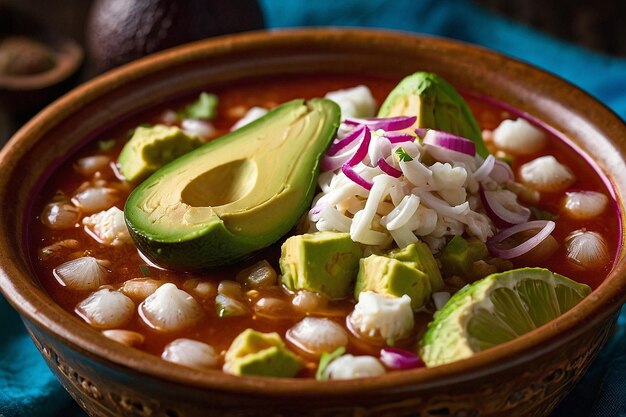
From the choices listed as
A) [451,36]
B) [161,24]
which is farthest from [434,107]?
[451,36]

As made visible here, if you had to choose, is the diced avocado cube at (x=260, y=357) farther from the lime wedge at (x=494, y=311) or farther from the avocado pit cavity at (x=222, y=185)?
the avocado pit cavity at (x=222, y=185)

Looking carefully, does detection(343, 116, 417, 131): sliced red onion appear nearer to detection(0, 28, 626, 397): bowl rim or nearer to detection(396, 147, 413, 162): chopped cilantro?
detection(396, 147, 413, 162): chopped cilantro

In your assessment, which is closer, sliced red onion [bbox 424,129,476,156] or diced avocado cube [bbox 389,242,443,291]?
diced avocado cube [bbox 389,242,443,291]

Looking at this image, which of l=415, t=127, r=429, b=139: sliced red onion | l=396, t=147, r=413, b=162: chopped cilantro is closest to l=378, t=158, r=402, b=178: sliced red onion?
l=396, t=147, r=413, b=162: chopped cilantro

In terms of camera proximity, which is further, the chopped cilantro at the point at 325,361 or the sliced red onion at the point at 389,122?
the sliced red onion at the point at 389,122

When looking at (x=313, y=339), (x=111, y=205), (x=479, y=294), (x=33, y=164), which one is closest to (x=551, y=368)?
(x=479, y=294)

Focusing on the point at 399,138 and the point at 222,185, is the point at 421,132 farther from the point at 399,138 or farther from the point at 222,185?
the point at 222,185

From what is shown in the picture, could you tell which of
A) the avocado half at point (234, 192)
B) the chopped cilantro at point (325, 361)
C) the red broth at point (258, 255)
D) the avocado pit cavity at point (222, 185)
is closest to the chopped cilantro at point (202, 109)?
the red broth at point (258, 255)
